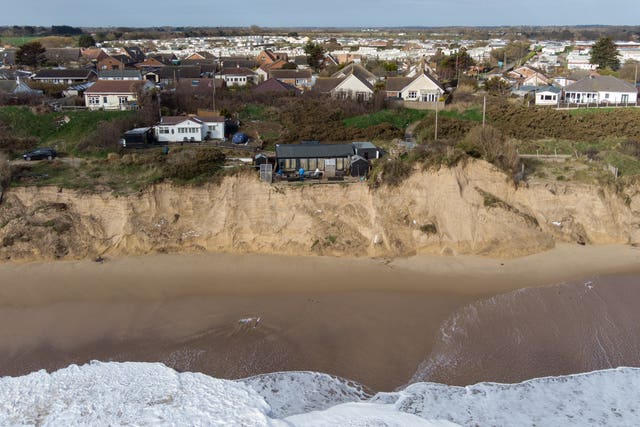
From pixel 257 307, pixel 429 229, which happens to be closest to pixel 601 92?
pixel 429 229

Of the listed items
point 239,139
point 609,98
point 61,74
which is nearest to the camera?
point 239,139

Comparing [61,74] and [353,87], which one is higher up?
[61,74]

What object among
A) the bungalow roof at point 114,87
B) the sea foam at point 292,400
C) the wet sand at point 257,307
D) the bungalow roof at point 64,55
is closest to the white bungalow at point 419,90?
the bungalow roof at point 114,87

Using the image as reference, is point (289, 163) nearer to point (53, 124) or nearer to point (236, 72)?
point (53, 124)

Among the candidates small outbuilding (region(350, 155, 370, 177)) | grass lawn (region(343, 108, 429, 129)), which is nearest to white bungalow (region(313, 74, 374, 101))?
grass lawn (region(343, 108, 429, 129))

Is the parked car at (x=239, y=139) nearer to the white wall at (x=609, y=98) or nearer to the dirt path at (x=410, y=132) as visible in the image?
the dirt path at (x=410, y=132)
